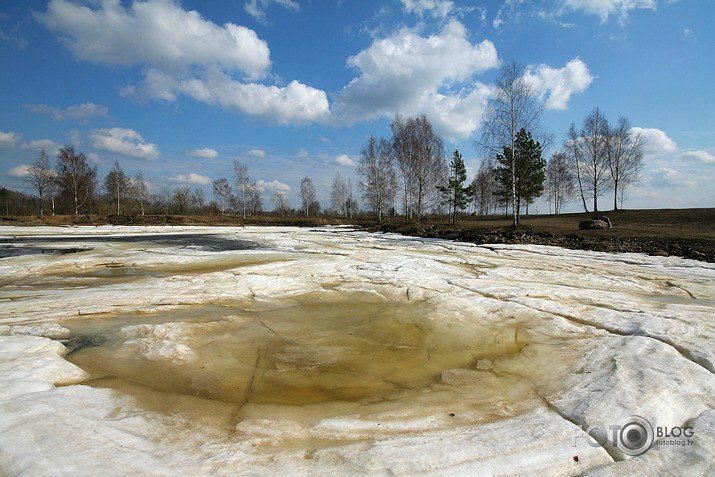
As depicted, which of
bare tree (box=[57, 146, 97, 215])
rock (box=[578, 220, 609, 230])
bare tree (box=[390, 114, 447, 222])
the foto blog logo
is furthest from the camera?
bare tree (box=[57, 146, 97, 215])

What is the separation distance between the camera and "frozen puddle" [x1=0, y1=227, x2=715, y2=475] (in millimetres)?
1531

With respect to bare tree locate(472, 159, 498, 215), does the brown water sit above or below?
below

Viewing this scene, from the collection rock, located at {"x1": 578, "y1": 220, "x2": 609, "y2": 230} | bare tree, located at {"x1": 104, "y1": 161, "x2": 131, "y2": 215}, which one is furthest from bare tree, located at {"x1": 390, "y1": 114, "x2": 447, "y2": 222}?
bare tree, located at {"x1": 104, "y1": 161, "x2": 131, "y2": 215}

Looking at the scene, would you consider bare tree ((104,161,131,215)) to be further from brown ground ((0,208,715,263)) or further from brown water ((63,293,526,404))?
brown water ((63,293,526,404))

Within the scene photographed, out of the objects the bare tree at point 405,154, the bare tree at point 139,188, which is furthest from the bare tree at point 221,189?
the bare tree at point 405,154

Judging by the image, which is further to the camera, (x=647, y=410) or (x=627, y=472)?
(x=647, y=410)

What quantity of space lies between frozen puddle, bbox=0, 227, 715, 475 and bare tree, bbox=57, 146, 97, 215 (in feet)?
132

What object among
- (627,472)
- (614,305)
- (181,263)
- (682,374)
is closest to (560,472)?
(627,472)

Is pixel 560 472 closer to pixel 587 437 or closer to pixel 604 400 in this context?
pixel 587 437

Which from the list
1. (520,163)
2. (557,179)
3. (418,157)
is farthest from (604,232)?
(557,179)

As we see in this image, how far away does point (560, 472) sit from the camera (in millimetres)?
1470

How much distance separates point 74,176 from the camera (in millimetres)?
34812

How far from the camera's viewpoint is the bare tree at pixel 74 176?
3447cm

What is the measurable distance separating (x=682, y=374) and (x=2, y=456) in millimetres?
4272
